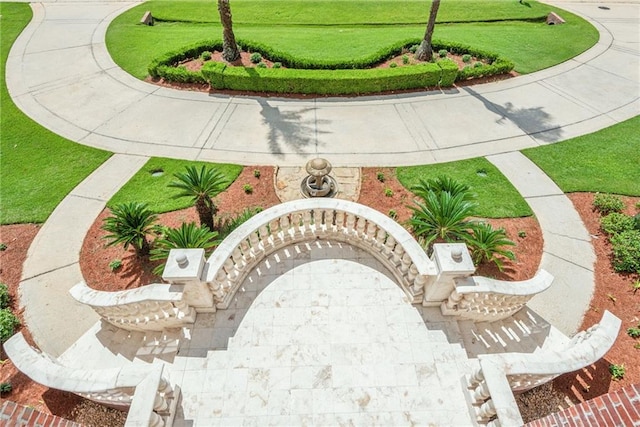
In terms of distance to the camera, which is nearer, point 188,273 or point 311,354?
point 188,273

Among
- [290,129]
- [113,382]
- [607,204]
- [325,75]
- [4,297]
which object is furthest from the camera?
[325,75]

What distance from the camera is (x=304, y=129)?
14250 mm

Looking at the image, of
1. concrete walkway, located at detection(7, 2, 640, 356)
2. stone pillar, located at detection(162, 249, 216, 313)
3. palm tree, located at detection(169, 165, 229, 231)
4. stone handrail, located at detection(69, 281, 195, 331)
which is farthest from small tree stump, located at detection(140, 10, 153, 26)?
stone pillar, located at detection(162, 249, 216, 313)

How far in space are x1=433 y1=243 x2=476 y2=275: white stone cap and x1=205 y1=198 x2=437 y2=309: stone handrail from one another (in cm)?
40

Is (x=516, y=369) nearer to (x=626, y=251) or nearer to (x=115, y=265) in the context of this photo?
(x=626, y=251)

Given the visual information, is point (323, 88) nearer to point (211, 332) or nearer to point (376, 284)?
point (376, 284)

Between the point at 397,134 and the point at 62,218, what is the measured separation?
1304cm

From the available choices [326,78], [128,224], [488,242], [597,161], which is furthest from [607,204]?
[128,224]

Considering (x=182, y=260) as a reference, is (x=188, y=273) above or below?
below

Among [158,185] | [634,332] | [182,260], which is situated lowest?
[158,185]

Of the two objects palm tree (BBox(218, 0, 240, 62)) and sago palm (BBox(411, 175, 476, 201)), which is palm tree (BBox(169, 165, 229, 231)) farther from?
palm tree (BBox(218, 0, 240, 62))

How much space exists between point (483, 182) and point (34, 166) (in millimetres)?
17343

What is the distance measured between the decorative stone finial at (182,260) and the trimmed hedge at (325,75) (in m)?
11.9

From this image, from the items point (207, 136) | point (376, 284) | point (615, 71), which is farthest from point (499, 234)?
point (615, 71)
